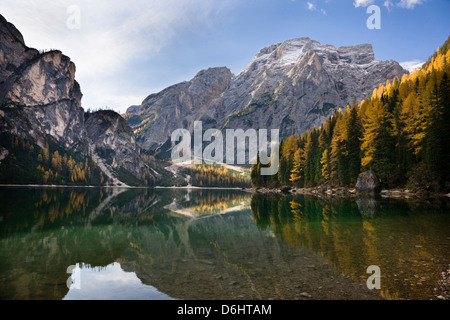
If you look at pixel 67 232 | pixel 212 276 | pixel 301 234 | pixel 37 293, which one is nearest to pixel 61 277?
pixel 37 293

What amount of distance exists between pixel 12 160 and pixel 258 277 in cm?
20468

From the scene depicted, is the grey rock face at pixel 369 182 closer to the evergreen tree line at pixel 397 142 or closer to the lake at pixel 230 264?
the evergreen tree line at pixel 397 142

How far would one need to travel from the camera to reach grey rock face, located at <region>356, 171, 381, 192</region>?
173 ft

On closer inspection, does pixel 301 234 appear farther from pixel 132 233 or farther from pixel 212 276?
pixel 132 233

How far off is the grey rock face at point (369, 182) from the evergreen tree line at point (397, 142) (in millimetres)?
1393

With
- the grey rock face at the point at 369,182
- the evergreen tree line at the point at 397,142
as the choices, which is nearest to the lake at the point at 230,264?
the evergreen tree line at the point at 397,142

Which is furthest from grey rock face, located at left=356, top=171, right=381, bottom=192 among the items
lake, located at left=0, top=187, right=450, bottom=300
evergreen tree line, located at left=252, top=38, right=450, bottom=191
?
Result: lake, located at left=0, top=187, right=450, bottom=300

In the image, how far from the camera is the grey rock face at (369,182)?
173 ft

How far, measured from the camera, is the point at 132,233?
1938 centimetres

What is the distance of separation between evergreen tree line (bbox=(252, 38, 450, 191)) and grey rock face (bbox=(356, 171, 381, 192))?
139 cm

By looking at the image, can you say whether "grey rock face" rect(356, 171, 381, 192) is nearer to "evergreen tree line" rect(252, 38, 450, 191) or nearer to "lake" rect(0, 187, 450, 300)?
"evergreen tree line" rect(252, 38, 450, 191)

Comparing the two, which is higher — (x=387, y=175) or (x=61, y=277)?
(x=387, y=175)

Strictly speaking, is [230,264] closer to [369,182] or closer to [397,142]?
[397,142]

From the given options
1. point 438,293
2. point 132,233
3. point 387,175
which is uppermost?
point 387,175
